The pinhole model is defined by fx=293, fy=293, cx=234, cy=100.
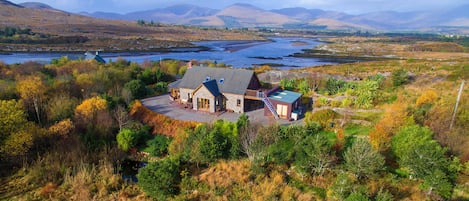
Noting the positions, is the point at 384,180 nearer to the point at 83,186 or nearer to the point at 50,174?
the point at 83,186

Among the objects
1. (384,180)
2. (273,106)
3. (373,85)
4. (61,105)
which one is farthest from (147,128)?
(373,85)

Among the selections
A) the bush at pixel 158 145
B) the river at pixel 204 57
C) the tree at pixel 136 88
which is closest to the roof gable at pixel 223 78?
the tree at pixel 136 88

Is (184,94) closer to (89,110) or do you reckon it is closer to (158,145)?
(158,145)

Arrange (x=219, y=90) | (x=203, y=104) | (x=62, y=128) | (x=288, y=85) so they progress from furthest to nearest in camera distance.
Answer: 1. (x=288, y=85)
2. (x=219, y=90)
3. (x=203, y=104)
4. (x=62, y=128)

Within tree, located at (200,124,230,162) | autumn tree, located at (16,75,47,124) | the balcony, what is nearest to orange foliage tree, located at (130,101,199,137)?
tree, located at (200,124,230,162)

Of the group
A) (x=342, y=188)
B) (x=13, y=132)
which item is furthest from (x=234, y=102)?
(x=13, y=132)

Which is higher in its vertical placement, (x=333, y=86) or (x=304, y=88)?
(x=333, y=86)
